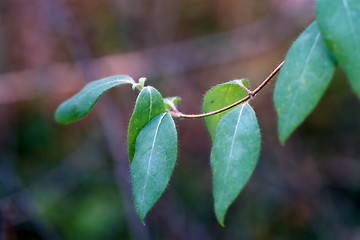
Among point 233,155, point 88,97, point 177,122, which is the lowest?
point 233,155

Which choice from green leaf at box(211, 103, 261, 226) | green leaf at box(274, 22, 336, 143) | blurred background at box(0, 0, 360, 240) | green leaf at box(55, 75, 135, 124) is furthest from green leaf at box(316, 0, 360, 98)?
blurred background at box(0, 0, 360, 240)

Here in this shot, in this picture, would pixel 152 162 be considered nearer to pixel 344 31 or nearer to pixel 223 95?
pixel 223 95

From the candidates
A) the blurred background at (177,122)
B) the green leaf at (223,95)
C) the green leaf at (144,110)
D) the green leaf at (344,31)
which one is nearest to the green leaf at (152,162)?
the green leaf at (144,110)

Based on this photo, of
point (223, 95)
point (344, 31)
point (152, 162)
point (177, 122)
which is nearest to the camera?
point (344, 31)

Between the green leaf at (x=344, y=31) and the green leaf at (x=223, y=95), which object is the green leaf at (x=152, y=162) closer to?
the green leaf at (x=223, y=95)

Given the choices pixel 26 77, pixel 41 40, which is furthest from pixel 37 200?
pixel 41 40

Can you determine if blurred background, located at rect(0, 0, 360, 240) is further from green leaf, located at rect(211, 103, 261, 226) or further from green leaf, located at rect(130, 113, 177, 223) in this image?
green leaf, located at rect(211, 103, 261, 226)

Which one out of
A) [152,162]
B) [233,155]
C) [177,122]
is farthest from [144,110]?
[177,122]
